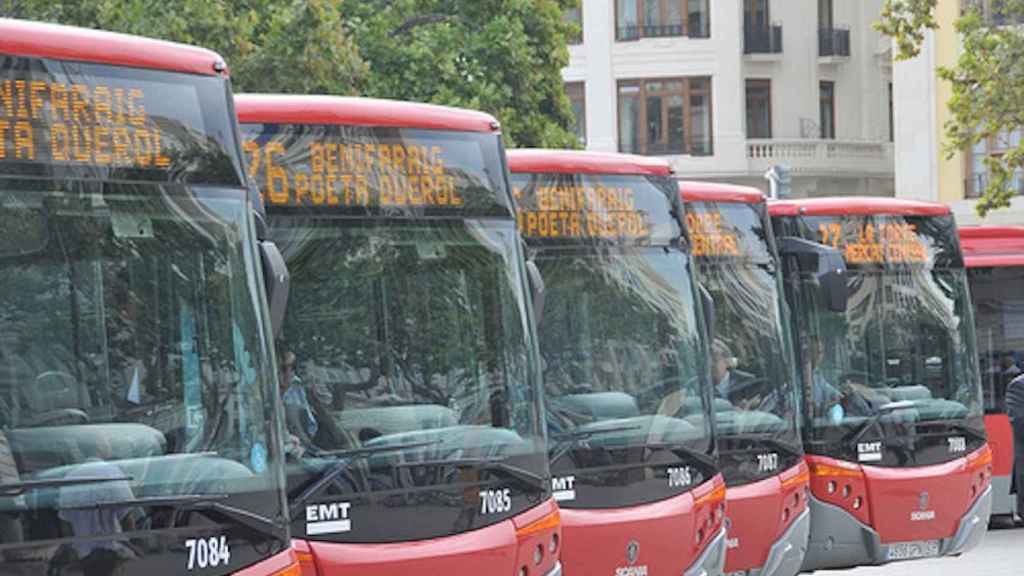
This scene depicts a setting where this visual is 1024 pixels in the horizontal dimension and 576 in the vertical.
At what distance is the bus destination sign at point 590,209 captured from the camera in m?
12.3

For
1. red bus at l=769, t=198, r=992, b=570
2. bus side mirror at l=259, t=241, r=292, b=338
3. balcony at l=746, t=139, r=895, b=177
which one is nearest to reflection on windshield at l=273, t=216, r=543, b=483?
bus side mirror at l=259, t=241, r=292, b=338

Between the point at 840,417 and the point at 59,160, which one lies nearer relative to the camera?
the point at 59,160

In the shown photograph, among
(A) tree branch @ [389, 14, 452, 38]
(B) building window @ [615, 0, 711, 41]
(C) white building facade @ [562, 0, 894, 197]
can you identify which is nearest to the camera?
(A) tree branch @ [389, 14, 452, 38]

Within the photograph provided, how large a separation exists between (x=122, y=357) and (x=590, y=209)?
17.4 feet

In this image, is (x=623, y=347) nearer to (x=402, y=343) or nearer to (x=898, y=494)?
(x=402, y=343)

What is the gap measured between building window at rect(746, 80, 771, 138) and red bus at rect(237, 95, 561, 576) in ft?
137

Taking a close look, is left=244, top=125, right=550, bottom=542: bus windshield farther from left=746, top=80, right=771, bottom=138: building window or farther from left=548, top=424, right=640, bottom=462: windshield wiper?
left=746, top=80, right=771, bottom=138: building window

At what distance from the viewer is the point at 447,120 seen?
A: 10094mm

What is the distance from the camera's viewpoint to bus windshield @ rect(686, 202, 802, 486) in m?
14.6

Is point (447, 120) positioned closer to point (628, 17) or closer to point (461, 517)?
point (461, 517)

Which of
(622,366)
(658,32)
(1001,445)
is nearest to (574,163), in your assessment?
(622,366)

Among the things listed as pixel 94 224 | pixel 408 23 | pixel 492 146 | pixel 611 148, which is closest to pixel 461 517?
pixel 492 146

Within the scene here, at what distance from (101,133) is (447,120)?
2741mm

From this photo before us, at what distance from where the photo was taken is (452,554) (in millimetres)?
9398
